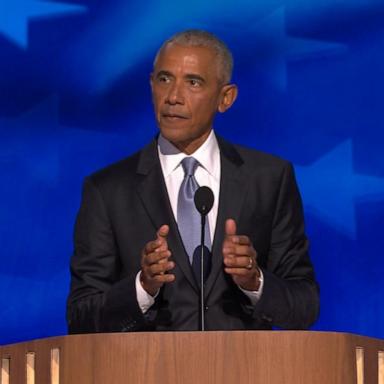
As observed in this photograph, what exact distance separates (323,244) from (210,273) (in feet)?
3.24

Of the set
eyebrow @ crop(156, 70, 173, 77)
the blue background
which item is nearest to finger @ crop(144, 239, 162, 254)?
eyebrow @ crop(156, 70, 173, 77)

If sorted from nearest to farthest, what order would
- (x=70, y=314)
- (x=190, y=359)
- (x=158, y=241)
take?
(x=190, y=359), (x=158, y=241), (x=70, y=314)

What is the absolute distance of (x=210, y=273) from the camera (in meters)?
3.25

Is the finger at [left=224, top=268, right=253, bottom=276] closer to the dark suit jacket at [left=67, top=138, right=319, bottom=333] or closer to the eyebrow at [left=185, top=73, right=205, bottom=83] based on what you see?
the dark suit jacket at [left=67, top=138, right=319, bottom=333]

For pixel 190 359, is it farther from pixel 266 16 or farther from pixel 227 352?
pixel 266 16

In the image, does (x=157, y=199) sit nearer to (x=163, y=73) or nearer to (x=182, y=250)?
(x=182, y=250)

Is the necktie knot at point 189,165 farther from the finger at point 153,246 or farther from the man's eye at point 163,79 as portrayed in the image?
the finger at point 153,246

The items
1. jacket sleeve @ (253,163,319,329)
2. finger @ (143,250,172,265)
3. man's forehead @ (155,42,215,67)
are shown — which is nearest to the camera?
finger @ (143,250,172,265)

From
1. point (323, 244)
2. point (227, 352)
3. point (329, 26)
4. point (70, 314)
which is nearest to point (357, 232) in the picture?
point (323, 244)

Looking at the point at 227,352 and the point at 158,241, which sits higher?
the point at 158,241

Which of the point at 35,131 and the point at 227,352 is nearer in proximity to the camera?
the point at 227,352

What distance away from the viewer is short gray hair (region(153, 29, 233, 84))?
3383mm

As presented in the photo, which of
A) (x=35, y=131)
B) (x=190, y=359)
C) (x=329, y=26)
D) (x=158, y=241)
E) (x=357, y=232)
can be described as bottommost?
(x=190, y=359)

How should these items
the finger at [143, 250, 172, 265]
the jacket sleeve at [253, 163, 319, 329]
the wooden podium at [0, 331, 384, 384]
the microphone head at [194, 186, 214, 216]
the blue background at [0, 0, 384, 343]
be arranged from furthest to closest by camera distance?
the blue background at [0, 0, 384, 343] < the jacket sleeve at [253, 163, 319, 329] < the microphone head at [194, 186, 214, 216] < the finger at [143, 250, 172, 265] < the wooden podium at [0, 331, 384, 384]
